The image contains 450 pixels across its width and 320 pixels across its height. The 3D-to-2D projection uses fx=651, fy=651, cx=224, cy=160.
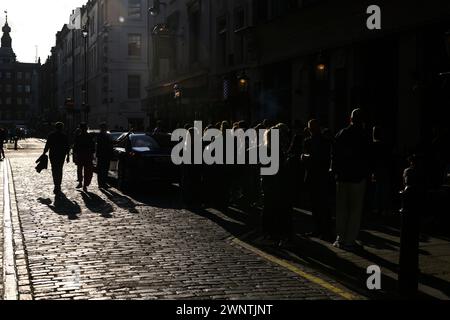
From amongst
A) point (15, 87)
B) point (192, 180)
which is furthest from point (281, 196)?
point (15, 87)

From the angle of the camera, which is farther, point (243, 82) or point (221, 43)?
point (221, 43)

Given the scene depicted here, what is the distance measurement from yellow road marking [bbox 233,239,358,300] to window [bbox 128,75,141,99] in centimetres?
4678

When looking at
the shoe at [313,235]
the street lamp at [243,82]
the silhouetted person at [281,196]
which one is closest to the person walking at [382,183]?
the shoe at [313,235]

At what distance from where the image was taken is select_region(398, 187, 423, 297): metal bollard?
635 cm

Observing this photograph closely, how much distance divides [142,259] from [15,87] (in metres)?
161

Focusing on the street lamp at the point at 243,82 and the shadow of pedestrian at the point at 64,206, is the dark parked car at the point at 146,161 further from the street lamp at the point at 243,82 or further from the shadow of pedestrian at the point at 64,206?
the street lamp at the point at 243,82

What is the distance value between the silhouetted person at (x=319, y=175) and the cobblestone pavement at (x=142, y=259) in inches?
56.2

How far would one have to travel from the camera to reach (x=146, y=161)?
1653 cm

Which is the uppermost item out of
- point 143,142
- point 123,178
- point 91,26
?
point 91,26

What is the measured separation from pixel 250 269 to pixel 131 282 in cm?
147

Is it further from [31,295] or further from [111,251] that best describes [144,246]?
[31,295]

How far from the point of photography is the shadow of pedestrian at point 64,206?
12539 mm

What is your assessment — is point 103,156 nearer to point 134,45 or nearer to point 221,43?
point 221,43
